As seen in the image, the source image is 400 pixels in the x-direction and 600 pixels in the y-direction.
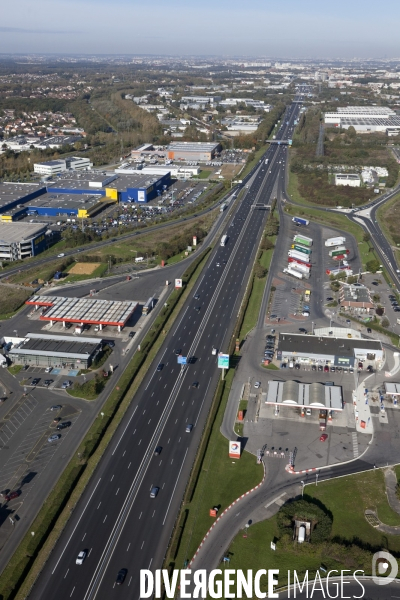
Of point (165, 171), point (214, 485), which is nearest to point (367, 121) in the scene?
point (165, 171)

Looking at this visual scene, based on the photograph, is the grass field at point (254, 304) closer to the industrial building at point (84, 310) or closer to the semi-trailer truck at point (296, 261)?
the semi-trailer truck at point (296, 261)

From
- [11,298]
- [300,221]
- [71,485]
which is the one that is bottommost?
[11,298]

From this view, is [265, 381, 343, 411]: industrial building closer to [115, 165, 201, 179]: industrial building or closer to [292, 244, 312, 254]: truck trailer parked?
[292, 244, 312, 254]: truck trailer parked

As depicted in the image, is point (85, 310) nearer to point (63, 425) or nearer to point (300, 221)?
point (63, 425)

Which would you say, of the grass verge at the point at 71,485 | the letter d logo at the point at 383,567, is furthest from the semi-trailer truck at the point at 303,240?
the letter d logo at the point at 383,567

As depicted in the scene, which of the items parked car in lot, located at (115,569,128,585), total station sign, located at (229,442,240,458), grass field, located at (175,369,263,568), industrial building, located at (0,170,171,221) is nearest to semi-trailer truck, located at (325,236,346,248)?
industrial building, located at (0,170,171,221)

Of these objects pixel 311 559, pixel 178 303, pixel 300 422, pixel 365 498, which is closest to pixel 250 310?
pixel 178 303

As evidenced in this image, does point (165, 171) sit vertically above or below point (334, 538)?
above
